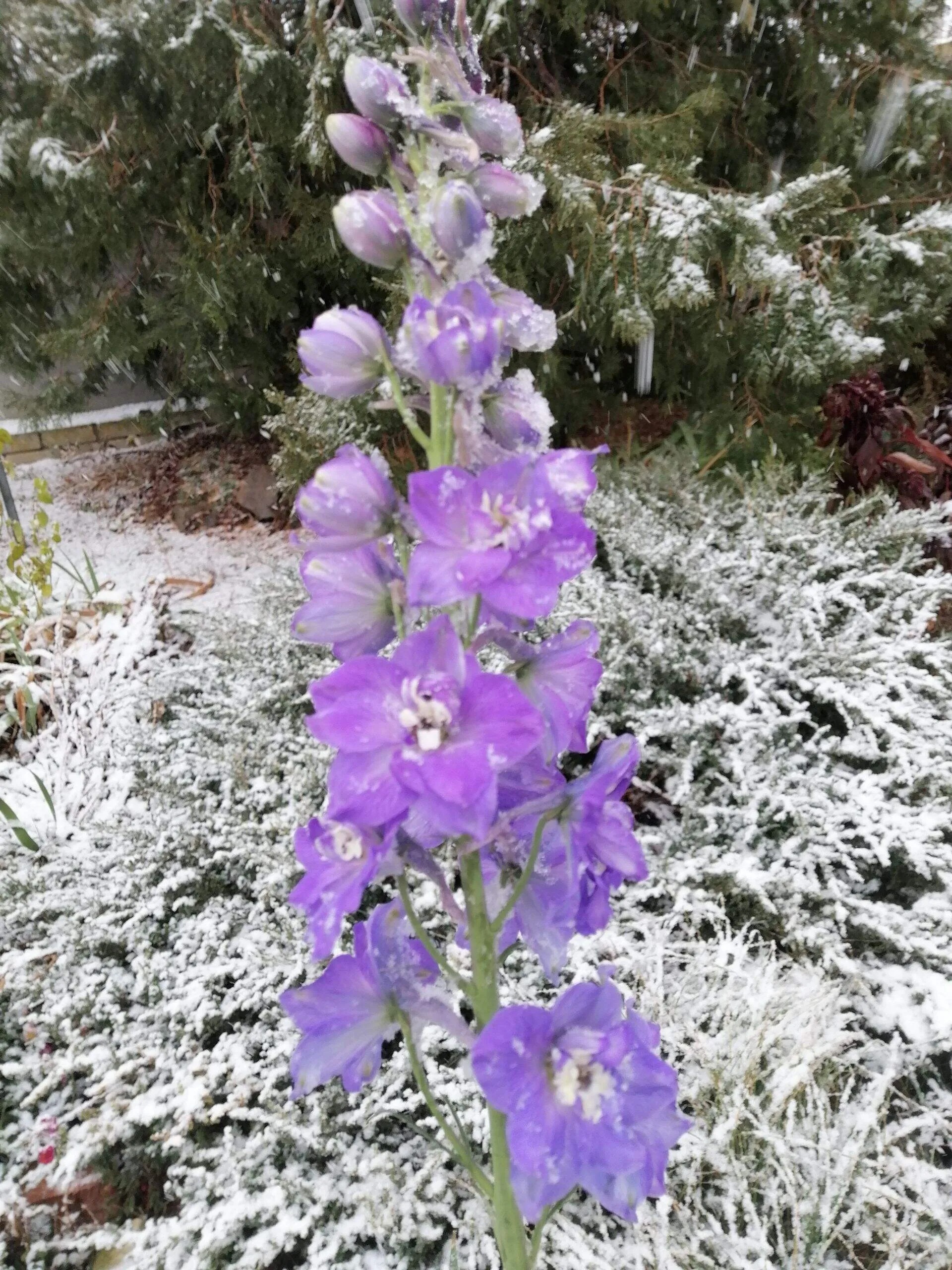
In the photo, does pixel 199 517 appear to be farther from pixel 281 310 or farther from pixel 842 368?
pixel 842 368

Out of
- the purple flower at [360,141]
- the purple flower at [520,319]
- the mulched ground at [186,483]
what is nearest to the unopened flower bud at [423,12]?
the purple flower at [360,141]

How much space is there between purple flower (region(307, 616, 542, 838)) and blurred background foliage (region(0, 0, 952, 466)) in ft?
7.78

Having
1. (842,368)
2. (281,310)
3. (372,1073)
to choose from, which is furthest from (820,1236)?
(281,310)

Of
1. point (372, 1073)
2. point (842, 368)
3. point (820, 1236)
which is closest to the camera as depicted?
point (372, 1073)

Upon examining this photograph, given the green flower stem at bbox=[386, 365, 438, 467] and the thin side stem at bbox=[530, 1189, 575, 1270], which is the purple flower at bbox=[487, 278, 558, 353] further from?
the thin side stem at bbox=[530, 1189, 575, 1270]

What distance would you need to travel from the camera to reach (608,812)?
2.54 feet

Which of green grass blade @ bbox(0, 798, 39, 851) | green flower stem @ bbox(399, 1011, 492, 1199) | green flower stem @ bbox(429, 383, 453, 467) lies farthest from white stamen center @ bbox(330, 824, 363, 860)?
green grass blade @ bbox(0, 798, 39, 851)

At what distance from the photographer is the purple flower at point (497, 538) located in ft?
2.20

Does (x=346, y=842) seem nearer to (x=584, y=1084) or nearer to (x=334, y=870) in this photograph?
(x=334, y=870)

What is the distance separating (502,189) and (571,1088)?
0.86 m

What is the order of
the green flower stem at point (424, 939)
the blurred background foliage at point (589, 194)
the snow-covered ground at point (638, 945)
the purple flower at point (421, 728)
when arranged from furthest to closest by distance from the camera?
1. the blurred background foliage at point (589, 194)
2. the snow-covered ground at point (638, 945)
3. the green flower stem at point (424, 939)
4. the purple flower at point (421, 728)

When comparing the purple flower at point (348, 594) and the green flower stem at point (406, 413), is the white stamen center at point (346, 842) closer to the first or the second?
the purple flower at point (348, 594)

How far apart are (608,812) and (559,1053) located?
21 cm

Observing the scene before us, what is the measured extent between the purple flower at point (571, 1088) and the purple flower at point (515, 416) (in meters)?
0.50
